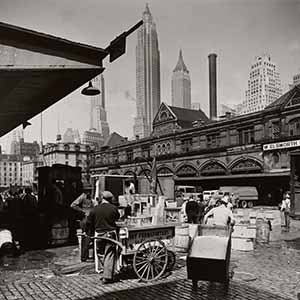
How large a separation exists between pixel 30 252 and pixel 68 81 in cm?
579

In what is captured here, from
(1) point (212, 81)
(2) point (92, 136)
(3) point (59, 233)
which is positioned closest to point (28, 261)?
(3) point (59, 233)

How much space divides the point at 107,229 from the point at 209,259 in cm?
216

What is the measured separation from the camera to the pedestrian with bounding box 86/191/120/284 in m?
7.66

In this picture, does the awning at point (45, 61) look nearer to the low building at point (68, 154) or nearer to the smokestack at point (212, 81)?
the smokestack at point (212, 81)

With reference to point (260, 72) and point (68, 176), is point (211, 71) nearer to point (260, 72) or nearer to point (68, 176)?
point (260, 72)

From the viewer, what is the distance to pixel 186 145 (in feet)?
163

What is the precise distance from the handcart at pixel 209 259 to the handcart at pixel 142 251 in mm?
1161

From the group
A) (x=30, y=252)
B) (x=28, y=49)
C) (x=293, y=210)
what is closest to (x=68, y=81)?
(x=28, y=49)

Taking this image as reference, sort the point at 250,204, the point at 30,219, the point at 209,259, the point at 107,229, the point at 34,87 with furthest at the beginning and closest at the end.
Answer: the point at 250,204 → the point at 30,219 → the point at 34,87 → the point at 107,229 → the point at 209,259

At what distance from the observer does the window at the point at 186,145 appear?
1924 inches

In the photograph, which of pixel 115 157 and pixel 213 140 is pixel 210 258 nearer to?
pixel 213 140

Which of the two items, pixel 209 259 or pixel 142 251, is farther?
pixel 142 251

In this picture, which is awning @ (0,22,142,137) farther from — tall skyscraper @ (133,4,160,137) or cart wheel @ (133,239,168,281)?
tall skyscraper @ (133,4,160,137)

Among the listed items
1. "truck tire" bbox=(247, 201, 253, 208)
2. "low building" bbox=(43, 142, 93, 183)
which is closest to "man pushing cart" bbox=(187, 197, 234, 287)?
"truck tire" bbox=(247, 201, 253, 208)
